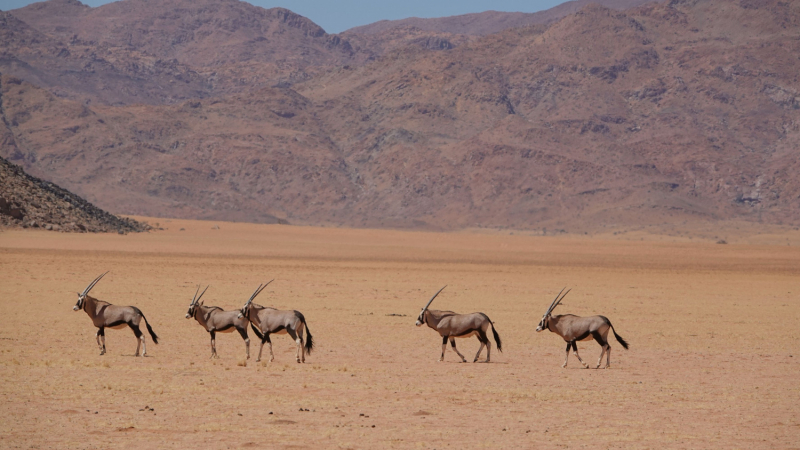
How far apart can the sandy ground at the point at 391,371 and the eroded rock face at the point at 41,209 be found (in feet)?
63.3

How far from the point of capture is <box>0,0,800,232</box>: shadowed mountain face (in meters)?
129

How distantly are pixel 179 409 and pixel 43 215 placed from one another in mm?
51307

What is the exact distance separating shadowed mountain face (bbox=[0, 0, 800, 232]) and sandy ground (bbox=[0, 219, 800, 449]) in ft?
279

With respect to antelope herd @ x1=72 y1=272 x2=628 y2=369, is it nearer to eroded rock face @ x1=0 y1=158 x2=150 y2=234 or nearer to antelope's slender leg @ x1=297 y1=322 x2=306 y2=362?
antelope's slender leg @ x1=297 y1=322 x2=306 y2=362

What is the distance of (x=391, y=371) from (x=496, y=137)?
129 m

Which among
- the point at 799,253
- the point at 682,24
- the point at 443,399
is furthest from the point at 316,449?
the point at 682,24

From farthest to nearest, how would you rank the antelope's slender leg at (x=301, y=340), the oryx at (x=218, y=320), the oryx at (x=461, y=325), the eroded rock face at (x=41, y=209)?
the eroded rock face at (x=41, y=209) → the oryx at (x=461, y=325) → the oryx at (x=218, y=320) → the antelope's slender leg at (x=301, y=340)

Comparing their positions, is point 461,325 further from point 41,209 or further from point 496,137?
point 496,137

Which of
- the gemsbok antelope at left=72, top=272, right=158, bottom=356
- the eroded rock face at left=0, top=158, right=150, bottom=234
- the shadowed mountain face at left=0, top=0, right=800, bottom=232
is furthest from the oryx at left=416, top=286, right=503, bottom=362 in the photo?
the shadowed mountain face at left=0, top=0, right=800, bottom=232

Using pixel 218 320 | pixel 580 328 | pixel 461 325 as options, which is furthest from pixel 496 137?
pixel 218 320

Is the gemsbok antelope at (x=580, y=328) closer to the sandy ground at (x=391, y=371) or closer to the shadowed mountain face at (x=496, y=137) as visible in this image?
the sandy ground at (x=391, y=371)

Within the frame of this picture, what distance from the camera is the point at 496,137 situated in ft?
472

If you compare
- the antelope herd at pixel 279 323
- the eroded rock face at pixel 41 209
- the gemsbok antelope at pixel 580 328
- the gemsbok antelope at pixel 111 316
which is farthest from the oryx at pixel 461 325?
the eroded rock face at pixel 41 209

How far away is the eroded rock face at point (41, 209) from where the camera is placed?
5766 cm
